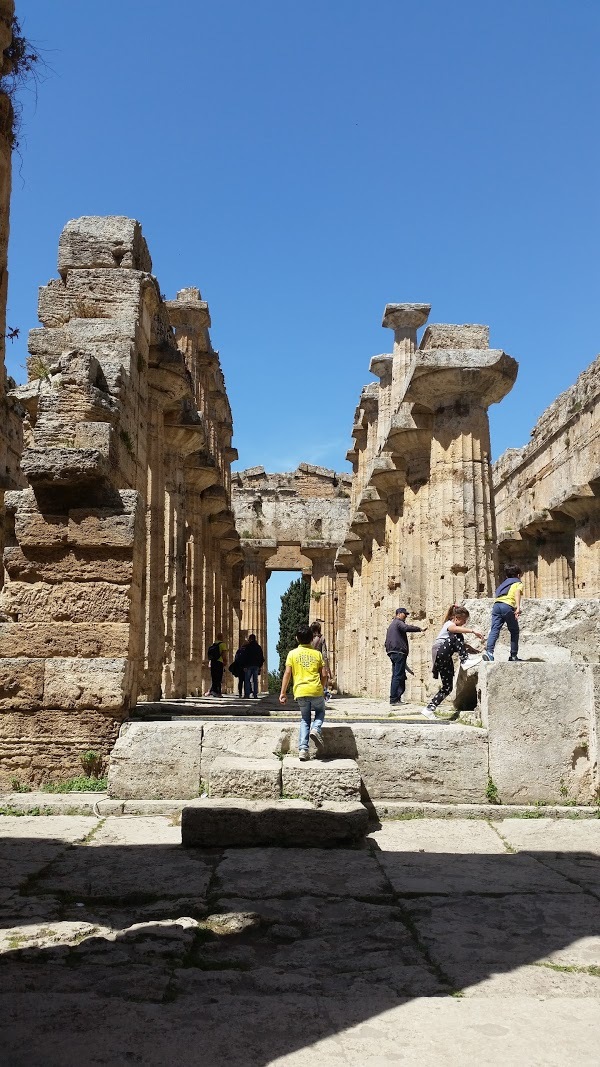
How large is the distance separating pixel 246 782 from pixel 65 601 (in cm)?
290

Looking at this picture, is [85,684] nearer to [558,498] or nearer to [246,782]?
[246,782]

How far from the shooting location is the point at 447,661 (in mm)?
9922

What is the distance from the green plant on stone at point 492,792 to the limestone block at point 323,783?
1401 millimetres

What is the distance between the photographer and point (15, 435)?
15.1m

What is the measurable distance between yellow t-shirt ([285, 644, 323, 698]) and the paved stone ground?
1.61 m

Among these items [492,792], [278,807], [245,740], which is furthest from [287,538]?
[278,807]

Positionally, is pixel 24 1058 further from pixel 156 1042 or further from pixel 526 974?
pixel 526 974

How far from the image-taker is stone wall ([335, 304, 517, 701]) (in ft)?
47.0

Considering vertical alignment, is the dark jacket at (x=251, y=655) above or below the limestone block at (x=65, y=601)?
below

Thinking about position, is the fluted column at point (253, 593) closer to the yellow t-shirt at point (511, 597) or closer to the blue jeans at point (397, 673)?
the blue jeans at point (397, 673)

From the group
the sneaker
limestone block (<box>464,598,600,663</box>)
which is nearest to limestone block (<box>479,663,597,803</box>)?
limestone block (<box>464,598,600,663</box>)

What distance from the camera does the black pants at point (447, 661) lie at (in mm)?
9695

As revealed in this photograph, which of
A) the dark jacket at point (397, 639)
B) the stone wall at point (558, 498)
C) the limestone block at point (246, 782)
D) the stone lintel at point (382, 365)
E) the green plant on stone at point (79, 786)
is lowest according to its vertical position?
the green plant on stone at point (79, 786)

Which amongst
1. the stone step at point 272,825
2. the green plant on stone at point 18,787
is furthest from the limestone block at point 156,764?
the stone step at point 272,825
